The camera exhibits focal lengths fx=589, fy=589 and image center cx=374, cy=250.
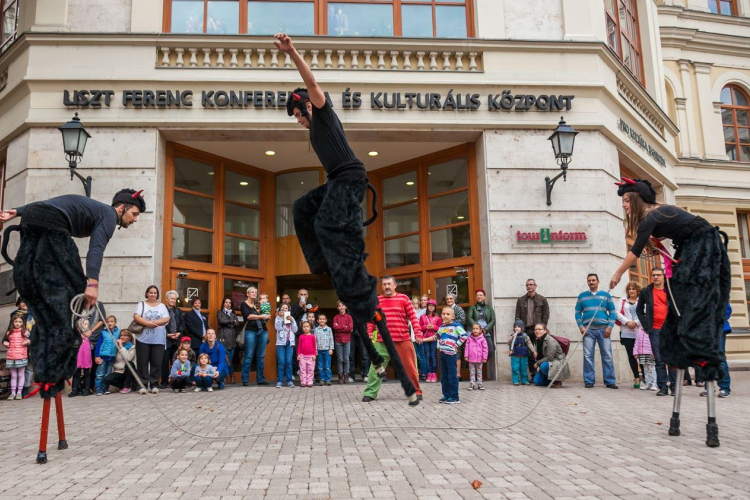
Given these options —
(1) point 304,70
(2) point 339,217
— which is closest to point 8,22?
(1) point 304,70

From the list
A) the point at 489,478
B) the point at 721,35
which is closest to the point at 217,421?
the point at 489,478

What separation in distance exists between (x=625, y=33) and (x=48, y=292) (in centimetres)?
1661

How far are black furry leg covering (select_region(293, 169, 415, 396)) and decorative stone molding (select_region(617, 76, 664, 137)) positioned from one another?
12321mm

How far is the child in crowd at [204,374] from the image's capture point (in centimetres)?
1116

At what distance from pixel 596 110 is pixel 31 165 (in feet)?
40.4

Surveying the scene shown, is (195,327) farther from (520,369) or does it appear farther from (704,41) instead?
A: (704,41)

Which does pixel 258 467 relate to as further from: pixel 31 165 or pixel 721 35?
pixel 721 35

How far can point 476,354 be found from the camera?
36.2ft

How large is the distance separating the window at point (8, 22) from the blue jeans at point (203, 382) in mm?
9593

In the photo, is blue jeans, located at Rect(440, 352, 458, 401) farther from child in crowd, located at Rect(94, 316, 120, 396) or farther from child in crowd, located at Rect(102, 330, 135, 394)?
child in crowd, located at Rect(94, 316, 120, 396)

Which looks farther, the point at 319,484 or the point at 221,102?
the point at 221,102

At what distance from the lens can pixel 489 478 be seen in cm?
413

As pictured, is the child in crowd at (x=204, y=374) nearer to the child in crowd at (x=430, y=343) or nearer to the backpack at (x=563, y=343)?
the child in crowd at (x=430, y=343)

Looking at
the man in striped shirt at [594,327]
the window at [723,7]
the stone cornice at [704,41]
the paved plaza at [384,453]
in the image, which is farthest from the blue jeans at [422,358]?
the window at [723,7]
